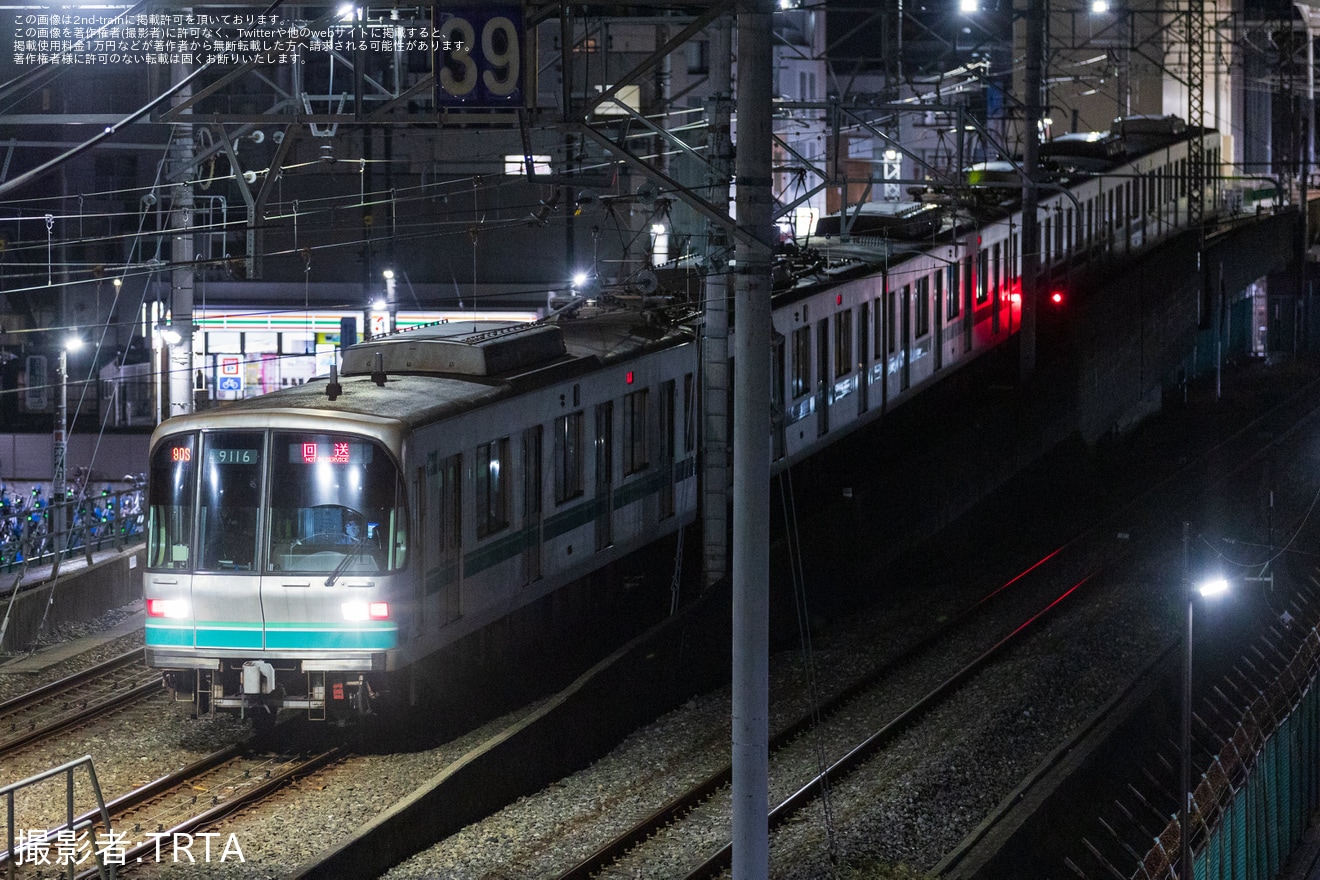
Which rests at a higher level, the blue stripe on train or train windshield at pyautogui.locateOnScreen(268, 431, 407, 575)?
train windshield at pyautogui.locateOnScreen(268, 431, 407, 575)

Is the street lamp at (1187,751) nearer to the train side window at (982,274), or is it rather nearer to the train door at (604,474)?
the train door at (604,474)

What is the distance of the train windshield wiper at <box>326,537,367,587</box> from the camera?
11523 mm

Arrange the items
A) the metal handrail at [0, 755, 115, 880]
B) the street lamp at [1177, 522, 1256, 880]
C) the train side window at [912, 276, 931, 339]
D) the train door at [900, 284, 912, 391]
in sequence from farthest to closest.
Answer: the train side window at [912, 276, 931, 339] < the train door at [900, 284, 912, 391] < the street lamp at [1177, 522, 1256, 880] < the metal handrail at [0, 755, 115, 880]

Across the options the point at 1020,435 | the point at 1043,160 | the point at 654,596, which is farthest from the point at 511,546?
the point at 1043,160

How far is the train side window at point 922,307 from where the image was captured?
2289 centimetres

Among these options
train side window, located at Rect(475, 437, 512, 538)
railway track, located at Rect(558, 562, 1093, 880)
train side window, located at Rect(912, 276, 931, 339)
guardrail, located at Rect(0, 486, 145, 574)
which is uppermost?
train side window, located at Rect(912, 276, 931, 339)

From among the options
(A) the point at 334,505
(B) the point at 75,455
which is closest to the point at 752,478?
(A) the point at 334,505

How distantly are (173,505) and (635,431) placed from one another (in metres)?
4.73

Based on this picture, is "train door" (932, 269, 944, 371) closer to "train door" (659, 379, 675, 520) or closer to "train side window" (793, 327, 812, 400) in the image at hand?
"train side window" (793, 327, 812, 400)

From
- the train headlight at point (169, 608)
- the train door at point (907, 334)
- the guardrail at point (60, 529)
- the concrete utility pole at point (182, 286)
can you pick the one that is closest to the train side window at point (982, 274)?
the train door at point (907, 334)

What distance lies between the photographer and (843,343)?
20281 mm

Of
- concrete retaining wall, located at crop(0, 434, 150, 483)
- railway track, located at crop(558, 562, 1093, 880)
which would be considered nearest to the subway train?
railway track, located at crop(558, 562, 1093, 880)

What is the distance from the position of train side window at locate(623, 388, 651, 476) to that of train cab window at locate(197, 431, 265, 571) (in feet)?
13.6

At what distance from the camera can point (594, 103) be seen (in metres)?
8.12
